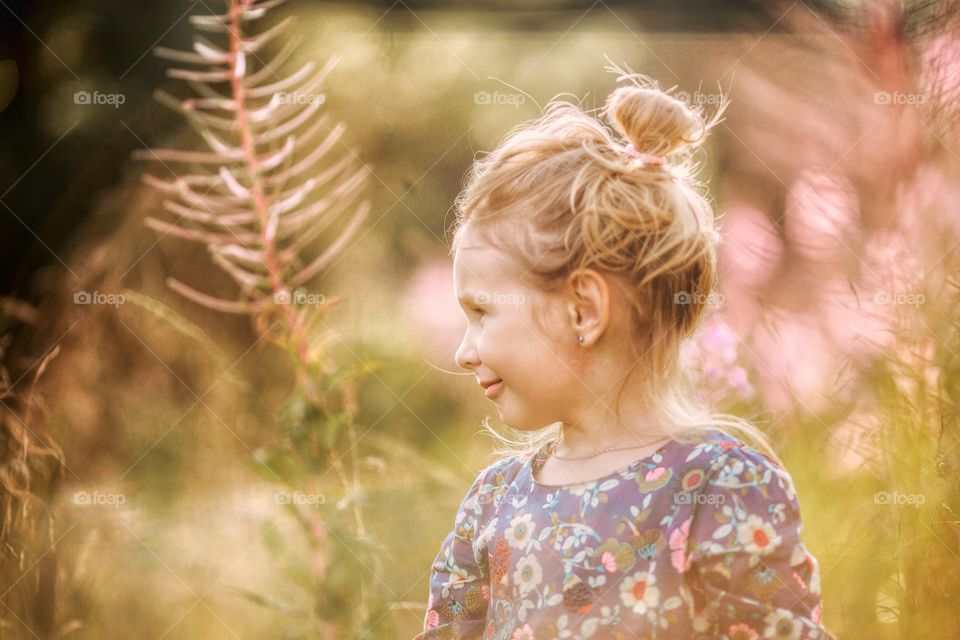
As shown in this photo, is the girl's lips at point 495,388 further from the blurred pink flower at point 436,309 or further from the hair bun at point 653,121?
the blurred pink flower at point 436,309

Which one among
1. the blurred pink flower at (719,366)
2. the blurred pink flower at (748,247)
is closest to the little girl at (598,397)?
the blurred pink flower at (719,366)

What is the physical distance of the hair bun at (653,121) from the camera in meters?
1.19

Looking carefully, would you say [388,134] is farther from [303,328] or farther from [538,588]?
[538,588]

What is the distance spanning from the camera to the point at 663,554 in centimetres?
104

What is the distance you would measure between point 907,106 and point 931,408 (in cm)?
53

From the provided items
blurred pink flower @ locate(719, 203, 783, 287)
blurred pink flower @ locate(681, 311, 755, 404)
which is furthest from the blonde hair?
blurred pink flower @ locate(719, 203, 783, 287)

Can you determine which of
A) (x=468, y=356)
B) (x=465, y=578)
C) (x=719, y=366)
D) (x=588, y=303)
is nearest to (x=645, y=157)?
(x=588, y=303)

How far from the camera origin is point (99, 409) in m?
1.93

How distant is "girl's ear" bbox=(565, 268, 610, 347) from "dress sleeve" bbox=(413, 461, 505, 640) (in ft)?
0.76

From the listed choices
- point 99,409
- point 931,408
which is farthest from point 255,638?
point 931,408

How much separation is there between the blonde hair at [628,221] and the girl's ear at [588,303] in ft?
0.04

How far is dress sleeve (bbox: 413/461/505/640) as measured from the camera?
123 centimetres

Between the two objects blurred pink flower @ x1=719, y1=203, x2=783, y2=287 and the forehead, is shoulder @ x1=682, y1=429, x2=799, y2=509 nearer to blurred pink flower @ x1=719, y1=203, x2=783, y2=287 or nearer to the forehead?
the forehead

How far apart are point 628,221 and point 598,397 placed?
0.64ft
